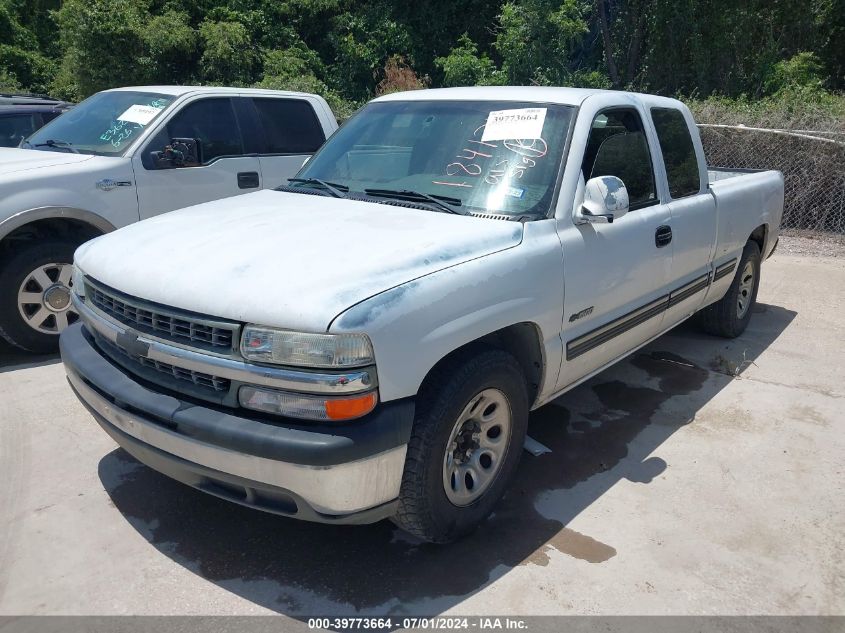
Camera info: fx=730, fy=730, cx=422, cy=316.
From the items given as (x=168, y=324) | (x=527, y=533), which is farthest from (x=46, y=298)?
(x=527, y=533)

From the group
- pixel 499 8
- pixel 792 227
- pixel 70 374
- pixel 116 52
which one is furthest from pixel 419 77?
pixel 70 374

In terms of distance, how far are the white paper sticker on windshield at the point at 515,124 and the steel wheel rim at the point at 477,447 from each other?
137 cm

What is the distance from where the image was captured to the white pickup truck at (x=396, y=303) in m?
2.60

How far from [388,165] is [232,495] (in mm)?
2013

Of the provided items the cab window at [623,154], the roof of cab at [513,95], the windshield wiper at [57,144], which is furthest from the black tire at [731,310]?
the windshield wiper at [57,144]

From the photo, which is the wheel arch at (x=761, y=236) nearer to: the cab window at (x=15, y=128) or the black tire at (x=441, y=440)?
the black tire at (x=441, y=440)

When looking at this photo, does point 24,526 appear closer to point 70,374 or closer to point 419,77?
point 70,374

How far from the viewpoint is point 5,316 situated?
5047mm

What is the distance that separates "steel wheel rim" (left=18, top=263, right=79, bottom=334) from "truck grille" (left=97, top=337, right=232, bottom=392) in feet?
7.57

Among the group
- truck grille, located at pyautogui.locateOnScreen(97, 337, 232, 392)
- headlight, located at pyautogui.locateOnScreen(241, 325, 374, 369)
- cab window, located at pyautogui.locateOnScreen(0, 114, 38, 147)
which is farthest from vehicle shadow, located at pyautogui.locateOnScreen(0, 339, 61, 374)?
headlight, located at pyautogui.locateOnScreen(241, 325, 374, 369)

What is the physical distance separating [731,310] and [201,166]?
14.6 feet

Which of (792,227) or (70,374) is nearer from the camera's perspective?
(70,374)

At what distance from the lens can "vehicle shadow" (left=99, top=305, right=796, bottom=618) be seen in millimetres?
2926

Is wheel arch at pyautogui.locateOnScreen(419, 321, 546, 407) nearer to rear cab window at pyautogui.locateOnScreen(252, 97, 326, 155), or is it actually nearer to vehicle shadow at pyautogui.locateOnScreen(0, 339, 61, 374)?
vehicle shadow at pyautogui.locateOnScreen(0, 339, 61, 374)
